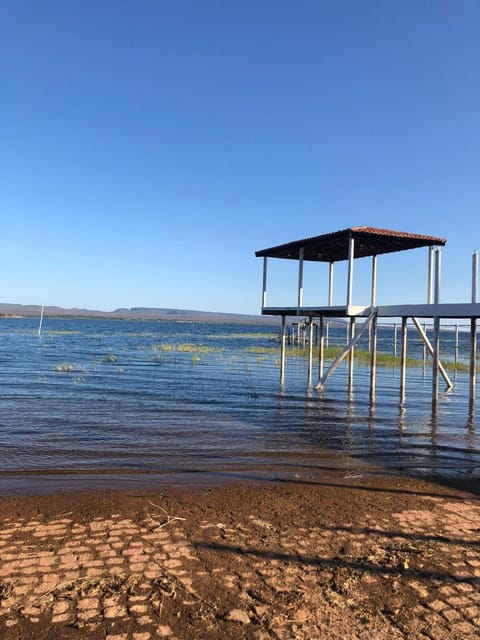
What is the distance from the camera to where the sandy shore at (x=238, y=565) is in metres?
3.94

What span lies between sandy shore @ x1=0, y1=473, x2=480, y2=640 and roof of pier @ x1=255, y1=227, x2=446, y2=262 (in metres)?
11.8

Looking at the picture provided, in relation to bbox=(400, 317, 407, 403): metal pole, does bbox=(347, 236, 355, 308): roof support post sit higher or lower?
higher

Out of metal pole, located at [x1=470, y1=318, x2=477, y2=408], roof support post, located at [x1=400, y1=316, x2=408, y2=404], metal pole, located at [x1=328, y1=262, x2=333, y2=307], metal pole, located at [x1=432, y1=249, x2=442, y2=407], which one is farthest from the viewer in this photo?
metal pole, located at [x1=328, y1=262, x2=333, y2=307]

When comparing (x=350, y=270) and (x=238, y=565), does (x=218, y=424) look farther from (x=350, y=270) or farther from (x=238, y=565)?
(x=238, y=565)

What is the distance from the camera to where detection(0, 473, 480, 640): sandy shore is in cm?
394

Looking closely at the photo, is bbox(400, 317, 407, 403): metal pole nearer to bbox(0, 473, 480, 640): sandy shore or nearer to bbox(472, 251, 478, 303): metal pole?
bbox(472, 251, 478, 303): metal pole

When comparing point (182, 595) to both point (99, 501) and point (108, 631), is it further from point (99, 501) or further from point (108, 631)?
point (99, 501)

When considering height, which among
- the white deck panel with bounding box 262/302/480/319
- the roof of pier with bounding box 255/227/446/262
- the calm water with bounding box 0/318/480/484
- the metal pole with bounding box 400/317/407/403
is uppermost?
the roof of pier with bounding box 255/227/446/262

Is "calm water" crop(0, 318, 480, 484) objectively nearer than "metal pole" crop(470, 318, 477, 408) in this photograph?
Yes

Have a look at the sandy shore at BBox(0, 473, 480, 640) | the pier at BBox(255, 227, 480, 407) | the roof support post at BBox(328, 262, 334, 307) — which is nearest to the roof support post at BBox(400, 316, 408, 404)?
the pier at BBox(255, 227, 480, 407)

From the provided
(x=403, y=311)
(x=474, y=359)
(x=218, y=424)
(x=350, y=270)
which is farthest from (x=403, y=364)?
(x=218, y=424)

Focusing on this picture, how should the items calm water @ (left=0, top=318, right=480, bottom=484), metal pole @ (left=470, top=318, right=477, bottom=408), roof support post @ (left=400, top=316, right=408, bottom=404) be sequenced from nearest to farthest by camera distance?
calm water @ (left=0, top=318, right=480, bottom=484)
metal pole @ (left=470, top=318, right=477, bottom=408)
roof support post @ (left=400, top=316, right=408, bottom=404)

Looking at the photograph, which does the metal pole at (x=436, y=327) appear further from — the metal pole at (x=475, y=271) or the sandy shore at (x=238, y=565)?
the sandy shore at (x=238, y=565)

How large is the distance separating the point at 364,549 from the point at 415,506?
1932mm
